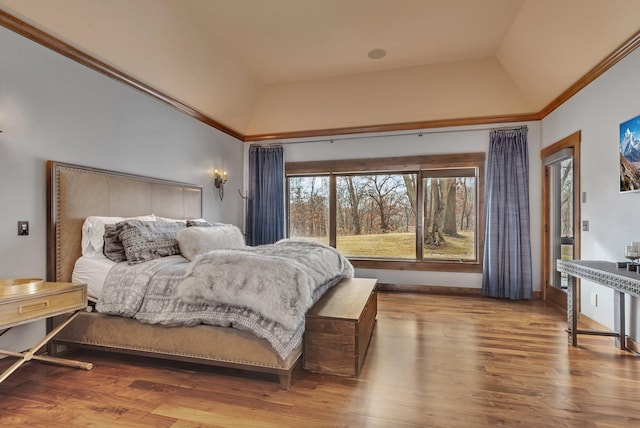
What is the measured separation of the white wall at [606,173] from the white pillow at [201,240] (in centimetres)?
367

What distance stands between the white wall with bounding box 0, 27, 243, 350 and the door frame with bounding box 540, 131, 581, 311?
4659mm

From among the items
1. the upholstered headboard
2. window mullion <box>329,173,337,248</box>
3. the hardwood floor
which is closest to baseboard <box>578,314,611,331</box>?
the hardwood floor

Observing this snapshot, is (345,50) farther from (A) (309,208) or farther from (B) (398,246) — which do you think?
(B) (398,246)

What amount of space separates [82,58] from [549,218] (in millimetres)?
5563

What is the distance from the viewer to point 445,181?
4980 mm

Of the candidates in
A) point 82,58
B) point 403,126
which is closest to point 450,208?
point 403,126

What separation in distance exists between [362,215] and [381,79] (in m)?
2.05

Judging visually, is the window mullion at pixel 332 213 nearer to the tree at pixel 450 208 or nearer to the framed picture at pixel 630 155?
the tree at pixel 450 208

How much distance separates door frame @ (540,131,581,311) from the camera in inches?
142

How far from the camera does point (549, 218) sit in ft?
14.5

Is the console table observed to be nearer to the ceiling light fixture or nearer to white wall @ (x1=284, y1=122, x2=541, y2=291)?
white wall @ (x1=284, y1=122, x2=541, y2=291)

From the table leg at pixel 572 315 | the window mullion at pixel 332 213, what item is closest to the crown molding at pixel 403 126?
the window mullion at pixel 332 213

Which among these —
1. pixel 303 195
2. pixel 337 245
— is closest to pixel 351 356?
pixel 337 245

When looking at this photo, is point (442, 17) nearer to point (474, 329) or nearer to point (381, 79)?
point (381, 79)
